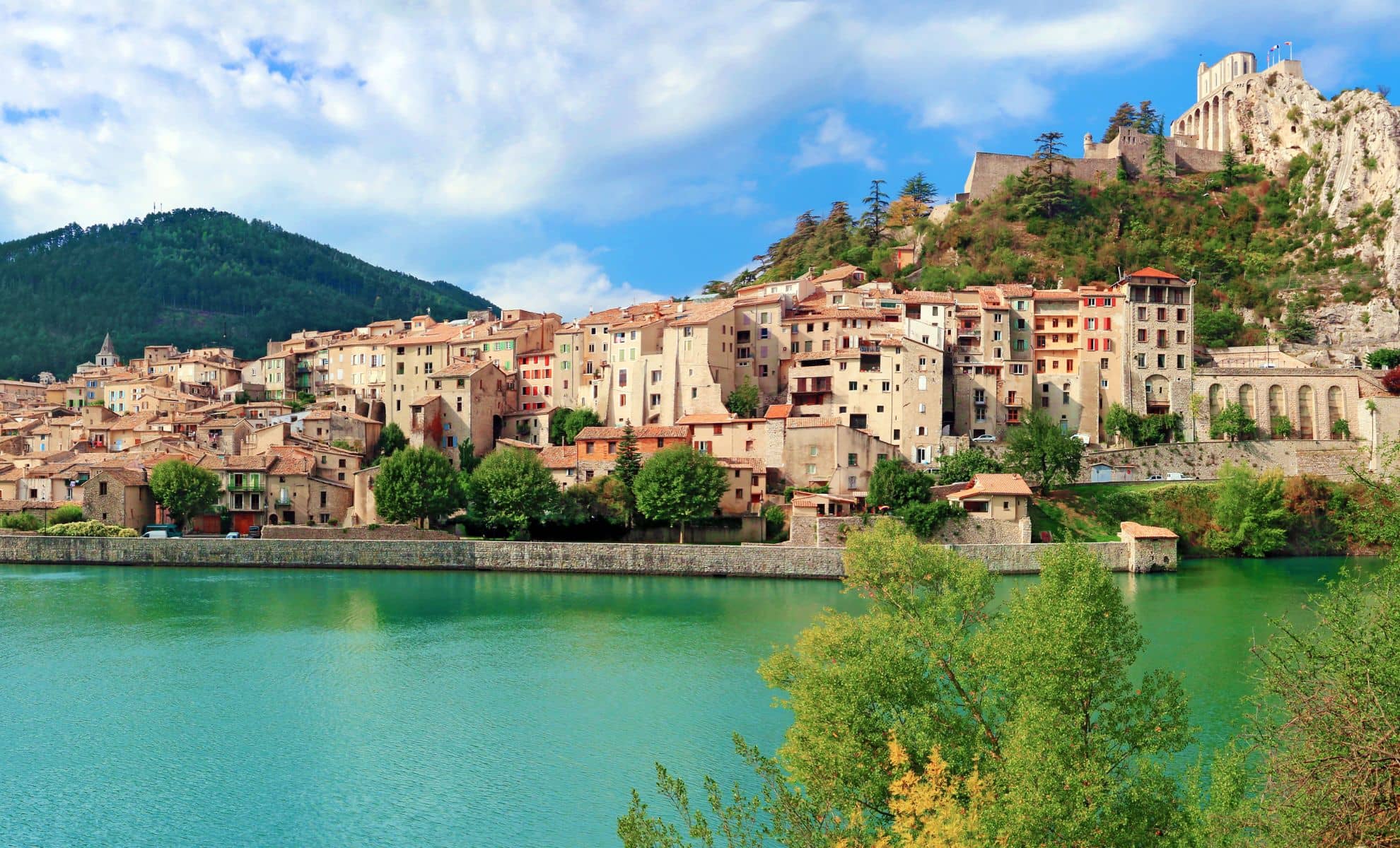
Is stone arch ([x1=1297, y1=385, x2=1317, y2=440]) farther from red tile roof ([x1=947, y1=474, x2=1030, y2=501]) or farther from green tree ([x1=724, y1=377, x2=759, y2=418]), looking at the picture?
green tree ([x1=724, y1=377, x2=759, y2=418])

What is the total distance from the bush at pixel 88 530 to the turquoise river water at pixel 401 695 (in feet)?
16.1

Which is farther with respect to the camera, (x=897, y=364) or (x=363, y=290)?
(x=363, y=290)

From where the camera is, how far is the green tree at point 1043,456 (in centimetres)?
4338

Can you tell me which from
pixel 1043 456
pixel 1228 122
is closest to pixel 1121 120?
pixel 1228 122

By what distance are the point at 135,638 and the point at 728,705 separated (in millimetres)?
16749

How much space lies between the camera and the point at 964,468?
43.6 metres

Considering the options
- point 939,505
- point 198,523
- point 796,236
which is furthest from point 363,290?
point 939,505

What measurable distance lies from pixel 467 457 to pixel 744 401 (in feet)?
40.9

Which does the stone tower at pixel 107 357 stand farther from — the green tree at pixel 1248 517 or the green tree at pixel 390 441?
the green tree at pixel 1248 517

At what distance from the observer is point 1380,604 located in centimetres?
1179

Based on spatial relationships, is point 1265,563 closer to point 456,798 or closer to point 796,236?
point 456,798

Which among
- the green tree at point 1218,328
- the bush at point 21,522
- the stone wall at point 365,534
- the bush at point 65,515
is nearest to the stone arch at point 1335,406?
the green tree at point 1218,328

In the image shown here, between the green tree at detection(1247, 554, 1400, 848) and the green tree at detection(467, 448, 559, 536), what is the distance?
32179mm

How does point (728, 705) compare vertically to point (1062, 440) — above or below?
below
